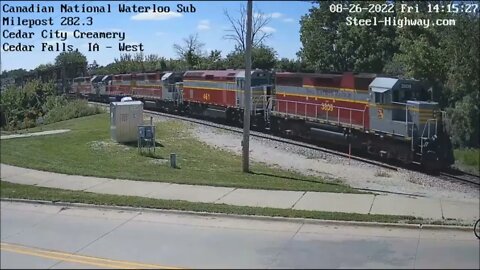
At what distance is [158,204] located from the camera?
11.6 m

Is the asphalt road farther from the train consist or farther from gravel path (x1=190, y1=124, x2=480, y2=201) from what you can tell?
gravel path (x1=190, y1=124, x2=480, y2=201)

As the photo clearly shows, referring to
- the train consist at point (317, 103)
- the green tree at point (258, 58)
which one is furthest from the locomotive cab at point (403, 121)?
the green tree at point (258, 58)

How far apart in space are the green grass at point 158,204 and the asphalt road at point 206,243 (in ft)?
1.44

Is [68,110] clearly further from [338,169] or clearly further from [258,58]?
[258,58]

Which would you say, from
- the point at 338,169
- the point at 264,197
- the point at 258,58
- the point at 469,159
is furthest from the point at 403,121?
the point at 258,58

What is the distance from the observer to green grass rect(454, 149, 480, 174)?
23.8 feet

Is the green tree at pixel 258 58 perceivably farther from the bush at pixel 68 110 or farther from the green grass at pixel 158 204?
the green grass at pixel 158 204

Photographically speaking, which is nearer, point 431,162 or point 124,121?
point 431,162

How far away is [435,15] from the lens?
9109 millimetres

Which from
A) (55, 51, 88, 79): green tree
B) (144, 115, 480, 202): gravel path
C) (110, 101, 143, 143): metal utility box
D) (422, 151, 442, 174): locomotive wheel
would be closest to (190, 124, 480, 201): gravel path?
(144, 115, 480, 202): gravel path

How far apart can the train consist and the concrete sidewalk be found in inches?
46.2

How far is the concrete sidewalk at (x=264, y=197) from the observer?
11.0m

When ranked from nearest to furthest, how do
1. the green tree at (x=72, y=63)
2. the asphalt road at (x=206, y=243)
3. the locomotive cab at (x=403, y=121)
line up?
the asphalt road at (x=206, y=243)
the green tree at (x=72, y=63)
the locomotive cab at (x=403, y=121)

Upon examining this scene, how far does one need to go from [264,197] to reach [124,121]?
845 cm
